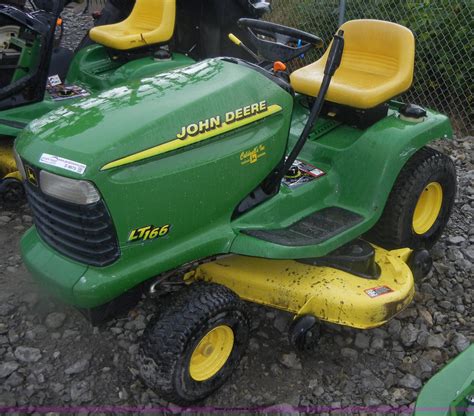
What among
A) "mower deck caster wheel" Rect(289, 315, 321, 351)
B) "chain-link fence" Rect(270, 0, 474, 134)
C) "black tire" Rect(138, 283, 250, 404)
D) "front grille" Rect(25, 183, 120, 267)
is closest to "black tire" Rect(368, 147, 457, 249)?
"mower deck caster wheel" Rect(289, 315, 321, 351)

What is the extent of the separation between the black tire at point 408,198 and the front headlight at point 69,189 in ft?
4.71

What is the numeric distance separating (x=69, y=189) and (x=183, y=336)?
61cm

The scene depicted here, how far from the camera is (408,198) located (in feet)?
9.03

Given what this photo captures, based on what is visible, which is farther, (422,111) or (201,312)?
(422,111)

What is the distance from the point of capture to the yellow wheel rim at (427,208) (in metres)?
3.02

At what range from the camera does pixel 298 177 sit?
8.68ft

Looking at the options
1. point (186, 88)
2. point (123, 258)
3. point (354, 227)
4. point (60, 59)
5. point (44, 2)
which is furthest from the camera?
point (60, 59)

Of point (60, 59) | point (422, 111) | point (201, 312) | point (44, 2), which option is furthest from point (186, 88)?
point (60, 59)

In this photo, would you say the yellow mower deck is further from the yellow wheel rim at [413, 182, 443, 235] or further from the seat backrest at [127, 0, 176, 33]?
the seat backrest at [127, 0, 176, 33]

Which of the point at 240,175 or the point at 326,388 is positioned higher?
the point at 240,175

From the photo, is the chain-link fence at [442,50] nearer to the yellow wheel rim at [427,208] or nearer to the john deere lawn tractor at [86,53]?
the john deere lawn tractor at [86,53]

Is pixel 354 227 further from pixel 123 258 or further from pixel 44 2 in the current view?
pixel 44 2

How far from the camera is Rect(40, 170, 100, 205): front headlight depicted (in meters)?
1.88

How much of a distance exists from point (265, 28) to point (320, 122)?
23.5 inches
